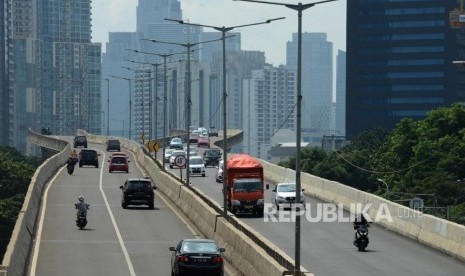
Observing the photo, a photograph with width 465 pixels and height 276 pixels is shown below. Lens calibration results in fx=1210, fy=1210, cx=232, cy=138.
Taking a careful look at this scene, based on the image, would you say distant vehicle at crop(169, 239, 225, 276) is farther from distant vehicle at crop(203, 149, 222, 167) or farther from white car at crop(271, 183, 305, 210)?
distant vehicle at crop(203, 149, 222, 167)

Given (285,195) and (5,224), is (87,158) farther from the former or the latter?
(285,195)

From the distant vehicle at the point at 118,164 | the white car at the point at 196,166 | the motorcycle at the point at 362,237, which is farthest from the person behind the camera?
the distant vehicle at the point at 118,164

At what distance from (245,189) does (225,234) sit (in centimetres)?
1473

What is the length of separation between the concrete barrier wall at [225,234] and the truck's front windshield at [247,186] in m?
1.92

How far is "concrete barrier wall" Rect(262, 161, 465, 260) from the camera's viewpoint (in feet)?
126

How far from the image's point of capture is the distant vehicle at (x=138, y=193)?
187 ft

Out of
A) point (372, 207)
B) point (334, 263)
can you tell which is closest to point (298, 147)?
point (334, 263)

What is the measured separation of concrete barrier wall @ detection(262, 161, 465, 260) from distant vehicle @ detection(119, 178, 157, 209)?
9.22m

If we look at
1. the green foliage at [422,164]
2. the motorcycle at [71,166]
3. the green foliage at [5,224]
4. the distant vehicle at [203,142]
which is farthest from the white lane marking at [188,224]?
the distant vehicle at [203,142]

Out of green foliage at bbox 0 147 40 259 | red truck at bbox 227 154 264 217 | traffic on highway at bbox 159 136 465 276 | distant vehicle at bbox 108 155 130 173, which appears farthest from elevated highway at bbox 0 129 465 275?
green foliage at bbox 0 147 40 259

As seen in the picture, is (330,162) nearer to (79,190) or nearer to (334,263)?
(79,190)

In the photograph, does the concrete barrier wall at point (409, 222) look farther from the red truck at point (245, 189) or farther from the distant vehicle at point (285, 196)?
the red truck at point (245, 189)

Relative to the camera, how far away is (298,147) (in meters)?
28.7

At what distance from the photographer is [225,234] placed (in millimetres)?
38469
